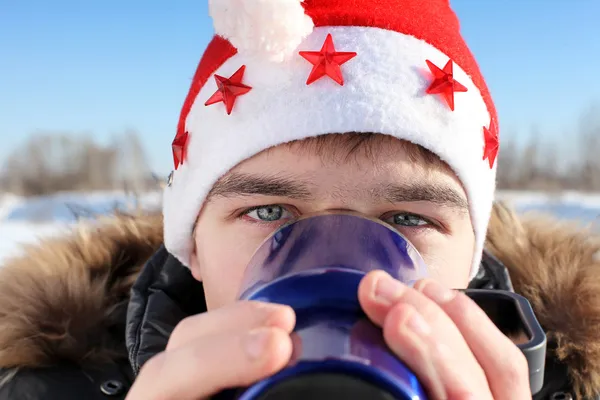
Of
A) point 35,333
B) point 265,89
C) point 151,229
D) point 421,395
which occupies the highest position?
point 265,89

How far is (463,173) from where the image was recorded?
4.13ft

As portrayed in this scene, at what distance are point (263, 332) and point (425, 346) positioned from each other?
167mm

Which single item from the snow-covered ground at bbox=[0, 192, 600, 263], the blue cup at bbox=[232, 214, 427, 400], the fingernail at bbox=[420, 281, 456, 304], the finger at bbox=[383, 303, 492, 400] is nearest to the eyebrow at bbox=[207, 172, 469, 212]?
the blue cup at bbox=[232, 214, 427, 400]

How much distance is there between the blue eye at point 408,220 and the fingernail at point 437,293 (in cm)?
44

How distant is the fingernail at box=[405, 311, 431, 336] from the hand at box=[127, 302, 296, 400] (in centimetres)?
12

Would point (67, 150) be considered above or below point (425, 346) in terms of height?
below

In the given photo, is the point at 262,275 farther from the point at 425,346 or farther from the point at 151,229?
the point at 151,229

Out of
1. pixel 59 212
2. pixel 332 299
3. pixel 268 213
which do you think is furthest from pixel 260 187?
pixel 59 212

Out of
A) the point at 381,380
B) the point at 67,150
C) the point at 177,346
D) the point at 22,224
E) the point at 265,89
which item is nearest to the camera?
the point at 381,380

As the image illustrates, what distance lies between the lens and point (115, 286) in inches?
70.1

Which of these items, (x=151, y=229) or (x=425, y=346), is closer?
(x=425, y=346)

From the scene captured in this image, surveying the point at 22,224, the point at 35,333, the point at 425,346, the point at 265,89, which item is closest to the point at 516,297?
the point at 425,346

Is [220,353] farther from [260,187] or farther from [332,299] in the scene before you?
[260,187]

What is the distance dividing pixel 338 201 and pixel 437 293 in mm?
403
